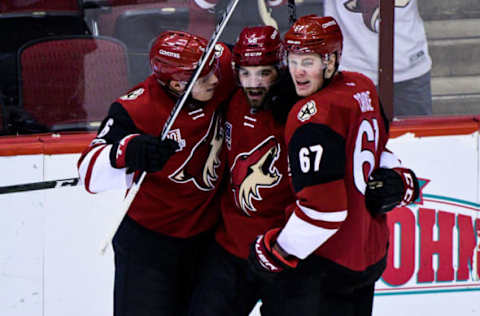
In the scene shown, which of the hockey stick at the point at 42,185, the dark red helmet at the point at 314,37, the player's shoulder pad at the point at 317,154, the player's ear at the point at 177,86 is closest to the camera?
the player's shoulder pad at the point at 317,154

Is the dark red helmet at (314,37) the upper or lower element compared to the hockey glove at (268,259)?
upper

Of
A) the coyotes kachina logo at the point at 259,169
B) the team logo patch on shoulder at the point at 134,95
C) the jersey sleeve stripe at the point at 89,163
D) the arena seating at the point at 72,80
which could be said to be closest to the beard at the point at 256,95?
the coyotes kachina logo at the point at 259,169

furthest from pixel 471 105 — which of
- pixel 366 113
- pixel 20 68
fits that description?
pixel 20 68

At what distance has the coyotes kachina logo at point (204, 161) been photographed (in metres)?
2.35

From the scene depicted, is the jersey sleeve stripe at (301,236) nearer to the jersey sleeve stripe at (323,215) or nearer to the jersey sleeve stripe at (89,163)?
the jersey sleeve stripe at (323,215)

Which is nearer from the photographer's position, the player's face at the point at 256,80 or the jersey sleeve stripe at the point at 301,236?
the jersey sleeve stripe at the point at 301,236

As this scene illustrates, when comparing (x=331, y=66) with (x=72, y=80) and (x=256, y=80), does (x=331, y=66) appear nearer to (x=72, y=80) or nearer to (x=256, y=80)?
(x=256, y=80)

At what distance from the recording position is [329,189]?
6.38 ft

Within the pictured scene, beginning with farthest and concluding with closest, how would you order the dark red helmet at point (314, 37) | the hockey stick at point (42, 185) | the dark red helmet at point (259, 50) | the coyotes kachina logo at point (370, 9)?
the coyotes kachina logo at point (370, 9)
the hockey stick at point (42, 185)
the dark red helmet at point (259, 50)
the dark red helmet at point (314, 37)

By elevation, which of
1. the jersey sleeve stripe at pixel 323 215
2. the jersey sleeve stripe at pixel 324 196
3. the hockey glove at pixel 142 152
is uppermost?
the hockey glove at pixel 142 152

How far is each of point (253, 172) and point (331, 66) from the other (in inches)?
14.9

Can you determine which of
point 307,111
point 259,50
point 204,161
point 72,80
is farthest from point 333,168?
point 72,80

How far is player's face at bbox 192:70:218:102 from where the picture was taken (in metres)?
2.25

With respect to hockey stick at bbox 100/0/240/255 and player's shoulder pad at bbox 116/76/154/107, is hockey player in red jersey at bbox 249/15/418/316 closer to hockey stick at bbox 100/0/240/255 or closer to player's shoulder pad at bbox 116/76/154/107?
hockey stick at bbox 100/0/240/255
